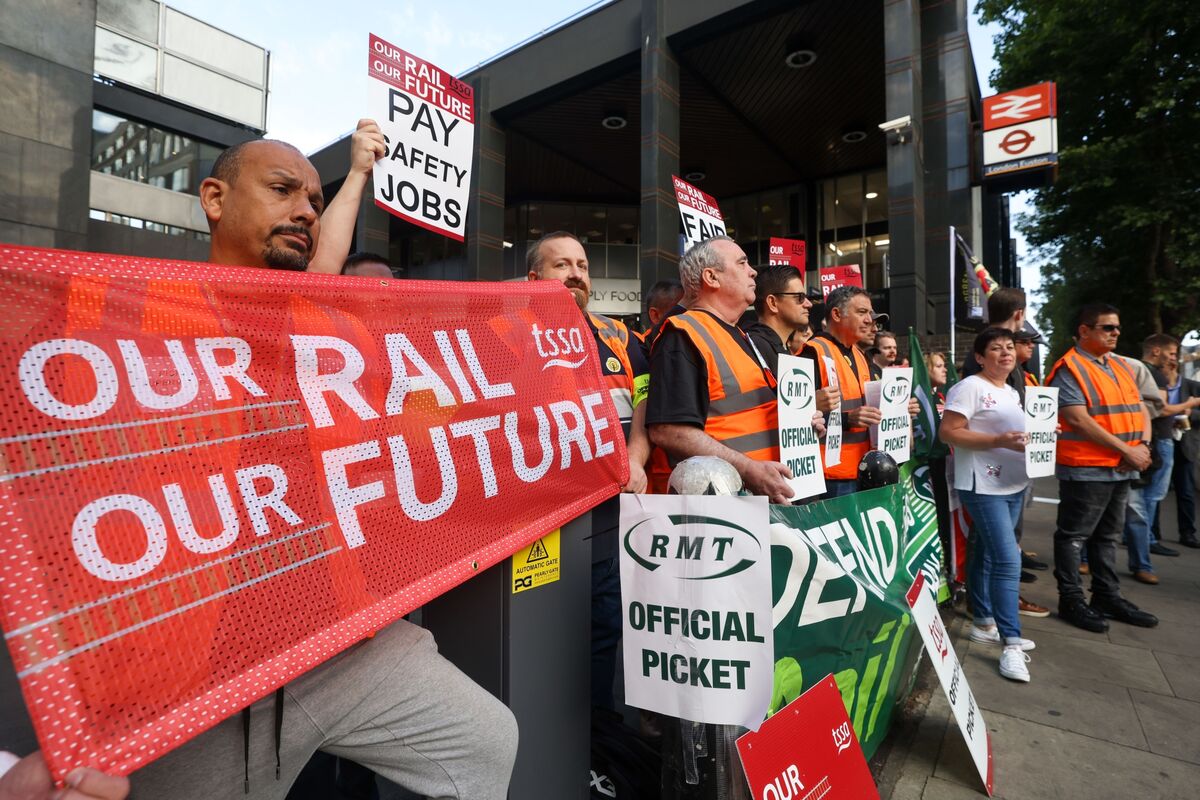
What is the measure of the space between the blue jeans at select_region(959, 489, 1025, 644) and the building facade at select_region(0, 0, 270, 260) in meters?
14.2

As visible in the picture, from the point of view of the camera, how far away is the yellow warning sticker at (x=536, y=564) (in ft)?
5.28

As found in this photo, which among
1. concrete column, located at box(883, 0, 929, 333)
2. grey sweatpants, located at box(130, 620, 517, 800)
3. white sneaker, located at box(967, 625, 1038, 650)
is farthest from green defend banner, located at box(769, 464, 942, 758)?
concrete column, located at box(883, 0, 929, 333)

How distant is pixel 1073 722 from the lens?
9.81 ft

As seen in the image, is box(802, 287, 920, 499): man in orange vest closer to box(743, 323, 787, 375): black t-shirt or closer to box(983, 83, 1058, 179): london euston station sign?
box(743, 323, 787, 375): black t-shirt

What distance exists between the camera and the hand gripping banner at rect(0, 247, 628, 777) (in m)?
0.79

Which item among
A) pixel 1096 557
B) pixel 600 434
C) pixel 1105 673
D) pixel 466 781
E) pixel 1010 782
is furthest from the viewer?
pixel 1096 557

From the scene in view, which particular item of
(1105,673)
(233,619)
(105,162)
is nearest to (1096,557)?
(1105,673)

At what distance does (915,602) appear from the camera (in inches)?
94.4

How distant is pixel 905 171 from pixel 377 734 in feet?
41.5

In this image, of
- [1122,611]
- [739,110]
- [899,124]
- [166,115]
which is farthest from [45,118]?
[1122,611]

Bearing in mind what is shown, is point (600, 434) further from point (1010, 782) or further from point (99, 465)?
point (1010, 782)

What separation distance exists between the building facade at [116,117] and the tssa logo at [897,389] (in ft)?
44.2

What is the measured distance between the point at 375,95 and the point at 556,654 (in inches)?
114

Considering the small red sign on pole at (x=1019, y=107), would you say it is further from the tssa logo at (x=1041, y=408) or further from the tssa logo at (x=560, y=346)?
the tssa logo at (x=560, y=346)
